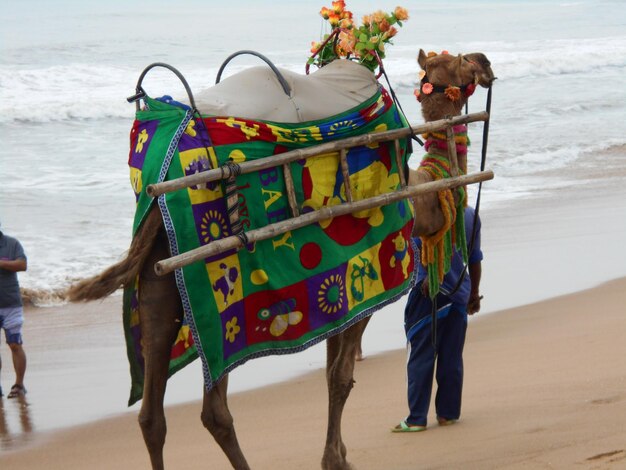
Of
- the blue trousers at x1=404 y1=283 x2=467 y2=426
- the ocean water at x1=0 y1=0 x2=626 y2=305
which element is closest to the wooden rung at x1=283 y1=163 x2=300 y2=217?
the blue trousers at x1=404 y1=283 x2=467 y2=426

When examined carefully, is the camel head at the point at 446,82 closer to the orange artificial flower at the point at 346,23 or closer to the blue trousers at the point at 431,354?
the orange artificial flower at the point at 346,23

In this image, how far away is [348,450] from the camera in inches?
214

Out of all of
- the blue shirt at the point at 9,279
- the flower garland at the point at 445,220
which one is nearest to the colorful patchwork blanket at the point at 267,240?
the flower garland at the point at 445,220

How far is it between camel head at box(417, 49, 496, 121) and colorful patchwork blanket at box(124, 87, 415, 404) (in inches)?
22.1

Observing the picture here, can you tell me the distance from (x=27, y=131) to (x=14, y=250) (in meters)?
13.1

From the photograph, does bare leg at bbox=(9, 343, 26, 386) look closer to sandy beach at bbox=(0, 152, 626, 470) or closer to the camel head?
sandy beach at bbox=(0, 152, 626, 470)

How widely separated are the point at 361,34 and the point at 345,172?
2.71ft

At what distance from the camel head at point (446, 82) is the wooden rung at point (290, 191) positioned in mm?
1358

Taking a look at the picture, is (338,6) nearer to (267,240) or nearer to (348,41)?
(348,41)

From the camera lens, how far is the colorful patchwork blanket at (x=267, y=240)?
404 cm

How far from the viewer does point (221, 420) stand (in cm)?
448

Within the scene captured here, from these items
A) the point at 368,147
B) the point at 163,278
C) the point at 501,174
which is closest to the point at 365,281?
the point at 368,147

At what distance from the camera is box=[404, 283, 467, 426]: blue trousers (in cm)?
561

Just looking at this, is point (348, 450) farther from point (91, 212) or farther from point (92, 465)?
point (91, 212)
